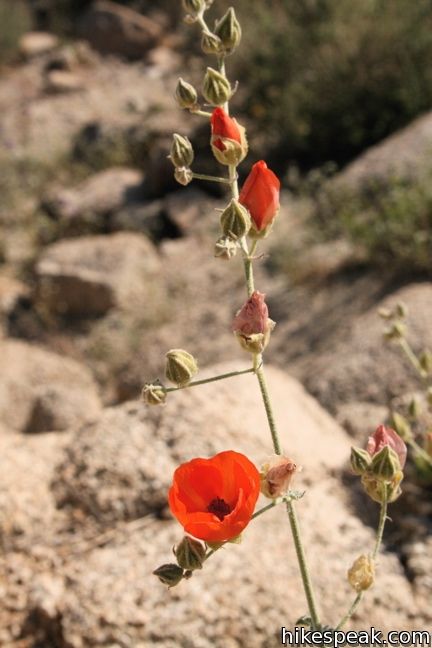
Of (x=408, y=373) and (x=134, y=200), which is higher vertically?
(x=134, y=200)

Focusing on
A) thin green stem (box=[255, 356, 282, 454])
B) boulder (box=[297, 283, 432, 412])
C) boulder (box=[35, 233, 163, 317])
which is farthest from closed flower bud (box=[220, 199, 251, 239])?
boulder (box=[35, 233, 163, 317])

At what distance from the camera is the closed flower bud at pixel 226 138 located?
1377 mm

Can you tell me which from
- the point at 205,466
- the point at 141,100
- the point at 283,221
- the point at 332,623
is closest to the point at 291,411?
the point at 332,623

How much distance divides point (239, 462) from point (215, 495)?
122 millimetres

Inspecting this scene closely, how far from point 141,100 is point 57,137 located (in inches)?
59.0

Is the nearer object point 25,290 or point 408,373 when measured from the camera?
point 408,373

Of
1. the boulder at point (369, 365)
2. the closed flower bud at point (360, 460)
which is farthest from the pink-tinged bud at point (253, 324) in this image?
the boulder at point (369, 365)

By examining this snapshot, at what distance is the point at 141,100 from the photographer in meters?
10.2

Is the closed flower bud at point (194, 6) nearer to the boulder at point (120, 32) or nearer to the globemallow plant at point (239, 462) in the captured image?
the globemallow plant at point (239, 462)

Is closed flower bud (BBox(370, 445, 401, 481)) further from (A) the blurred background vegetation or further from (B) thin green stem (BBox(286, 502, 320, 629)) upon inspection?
(A) the blurred background vegetation

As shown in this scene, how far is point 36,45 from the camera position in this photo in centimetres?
1252

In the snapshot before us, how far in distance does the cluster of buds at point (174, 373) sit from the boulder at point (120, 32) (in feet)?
37.4

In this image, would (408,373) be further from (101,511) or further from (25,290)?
(25,290)

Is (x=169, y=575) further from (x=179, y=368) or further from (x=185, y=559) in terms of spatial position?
(x=179, y=368)
